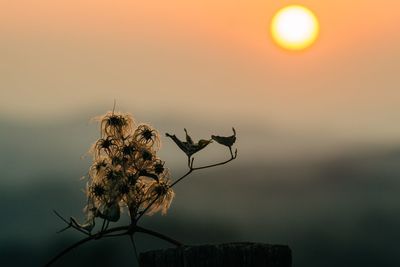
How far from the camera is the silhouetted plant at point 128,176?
9.91 m

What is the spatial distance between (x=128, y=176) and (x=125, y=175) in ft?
0.11

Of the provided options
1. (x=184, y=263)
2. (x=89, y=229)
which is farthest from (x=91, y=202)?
(x=184, y=263)

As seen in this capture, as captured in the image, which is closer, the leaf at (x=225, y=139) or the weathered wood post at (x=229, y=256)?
the weathered wood post at (x=229, y=256)

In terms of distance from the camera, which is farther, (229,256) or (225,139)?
(225,139)

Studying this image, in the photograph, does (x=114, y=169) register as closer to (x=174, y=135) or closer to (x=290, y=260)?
(x=174, y=135)

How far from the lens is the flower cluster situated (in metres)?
9.95

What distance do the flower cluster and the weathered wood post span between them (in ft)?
4.46

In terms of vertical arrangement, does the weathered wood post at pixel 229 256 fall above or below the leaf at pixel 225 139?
below

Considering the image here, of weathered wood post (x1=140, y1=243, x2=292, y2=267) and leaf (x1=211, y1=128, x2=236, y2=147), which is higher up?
leaf (x1=211, y1=128, x2=236, y2=147)

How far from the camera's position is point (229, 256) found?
8.58m

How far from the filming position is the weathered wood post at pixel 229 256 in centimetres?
857

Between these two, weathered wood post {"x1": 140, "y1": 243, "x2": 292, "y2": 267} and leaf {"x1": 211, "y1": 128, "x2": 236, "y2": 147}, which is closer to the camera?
weathered wood post {"x1": 140, "y1": 243, "x2": 292, "y2": 267}

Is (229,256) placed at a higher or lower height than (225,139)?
lower

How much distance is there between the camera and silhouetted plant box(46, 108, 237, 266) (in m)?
9.91
